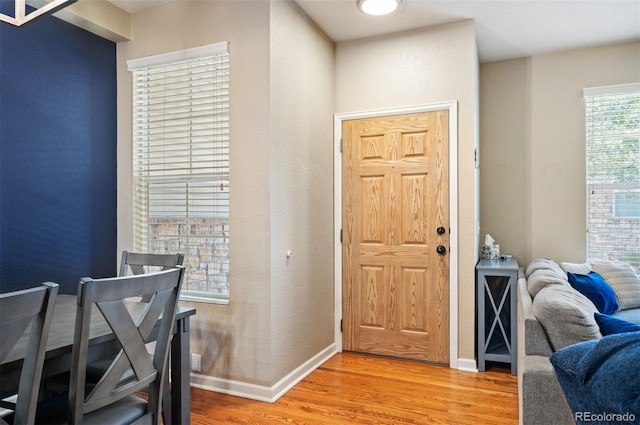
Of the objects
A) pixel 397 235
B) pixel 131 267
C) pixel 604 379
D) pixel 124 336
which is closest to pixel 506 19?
pixel 397 235

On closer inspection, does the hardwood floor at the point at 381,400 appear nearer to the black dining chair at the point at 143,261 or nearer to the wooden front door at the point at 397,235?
the wooden front door at the point at 397,235

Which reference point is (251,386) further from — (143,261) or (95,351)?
(95,351)

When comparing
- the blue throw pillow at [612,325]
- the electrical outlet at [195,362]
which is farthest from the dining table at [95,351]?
the blue throw pillow at [612,325]

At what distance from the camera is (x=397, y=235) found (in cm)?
355

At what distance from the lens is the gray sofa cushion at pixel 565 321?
1.76 metres

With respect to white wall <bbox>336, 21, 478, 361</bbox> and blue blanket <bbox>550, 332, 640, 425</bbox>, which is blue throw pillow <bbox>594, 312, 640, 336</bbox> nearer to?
blue blanket <bbox>550, 332, 640, 425</bbox>

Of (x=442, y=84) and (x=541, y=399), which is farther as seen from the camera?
(x=442, y=84)

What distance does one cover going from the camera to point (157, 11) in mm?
3152

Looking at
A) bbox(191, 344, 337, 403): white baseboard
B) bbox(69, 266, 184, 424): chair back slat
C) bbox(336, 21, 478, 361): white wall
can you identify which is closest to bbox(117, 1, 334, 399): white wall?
bbox(191, 344, 337, 403): white baseboard

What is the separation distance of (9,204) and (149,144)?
100 cm

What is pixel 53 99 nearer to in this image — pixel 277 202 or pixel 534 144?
pixel 277 202

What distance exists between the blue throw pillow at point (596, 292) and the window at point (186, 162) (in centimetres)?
235

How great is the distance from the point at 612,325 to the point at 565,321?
7.5 inches

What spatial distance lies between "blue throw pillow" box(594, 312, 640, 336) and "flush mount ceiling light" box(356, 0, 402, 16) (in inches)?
93.4
